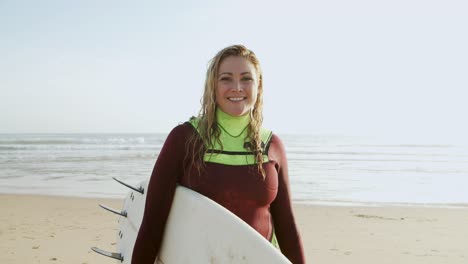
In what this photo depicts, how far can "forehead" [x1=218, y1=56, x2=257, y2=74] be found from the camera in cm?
176

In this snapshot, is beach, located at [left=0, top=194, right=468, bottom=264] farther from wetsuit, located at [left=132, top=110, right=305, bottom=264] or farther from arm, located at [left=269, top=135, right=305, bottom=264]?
wetsuit, located at [left=132, top=110, right=305, bottom=264]

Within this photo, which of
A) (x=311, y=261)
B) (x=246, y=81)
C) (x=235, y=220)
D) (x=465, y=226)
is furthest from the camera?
(x=465, y=226)

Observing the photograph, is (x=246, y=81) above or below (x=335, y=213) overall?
above

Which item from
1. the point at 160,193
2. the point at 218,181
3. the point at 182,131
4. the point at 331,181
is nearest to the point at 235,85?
the point at 182,131

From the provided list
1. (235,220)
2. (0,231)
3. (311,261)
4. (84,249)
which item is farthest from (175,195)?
(0,231)

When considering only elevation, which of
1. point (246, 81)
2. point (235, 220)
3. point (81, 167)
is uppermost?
point (246, 81)

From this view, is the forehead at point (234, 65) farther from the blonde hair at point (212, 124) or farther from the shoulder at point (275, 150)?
the shoulder at point (275, 150)

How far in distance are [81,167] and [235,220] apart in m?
13.6

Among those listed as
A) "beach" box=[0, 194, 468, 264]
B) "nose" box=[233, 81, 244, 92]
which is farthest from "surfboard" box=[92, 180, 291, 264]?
"beach" box=[0, 194, 468, 264]

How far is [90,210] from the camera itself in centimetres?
728

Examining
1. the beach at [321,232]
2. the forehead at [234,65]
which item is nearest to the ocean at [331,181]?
the beach at [321,232]

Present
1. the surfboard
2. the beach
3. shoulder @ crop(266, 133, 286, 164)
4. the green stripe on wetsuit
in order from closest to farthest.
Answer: the surfboard
the green stripe on wetsuit
shoulder @ crop(266, 133, 286, 164)
the beach

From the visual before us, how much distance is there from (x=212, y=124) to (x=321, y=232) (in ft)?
15.2

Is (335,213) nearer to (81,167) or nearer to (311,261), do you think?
(311,261)
